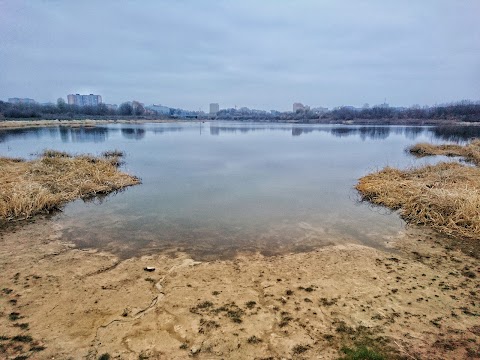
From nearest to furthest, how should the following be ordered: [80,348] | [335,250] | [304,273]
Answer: [80,348], [304,273], [335,250]

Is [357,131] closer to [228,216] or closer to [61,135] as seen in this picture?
[61,135]

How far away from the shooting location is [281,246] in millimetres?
7121

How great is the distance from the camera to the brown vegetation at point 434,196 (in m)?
8.04

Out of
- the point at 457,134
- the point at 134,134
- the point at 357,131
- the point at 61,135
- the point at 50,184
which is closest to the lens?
the point at 50,184

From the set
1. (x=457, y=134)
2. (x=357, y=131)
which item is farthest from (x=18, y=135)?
(x=457, y=134)

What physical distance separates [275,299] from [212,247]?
8.64ft

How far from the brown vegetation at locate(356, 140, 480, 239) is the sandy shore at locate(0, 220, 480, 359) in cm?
193

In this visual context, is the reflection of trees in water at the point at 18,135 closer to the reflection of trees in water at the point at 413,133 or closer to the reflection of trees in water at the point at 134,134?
the reflection of trees in water at the point at 134,134

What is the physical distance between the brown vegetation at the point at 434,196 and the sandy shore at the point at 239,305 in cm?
193

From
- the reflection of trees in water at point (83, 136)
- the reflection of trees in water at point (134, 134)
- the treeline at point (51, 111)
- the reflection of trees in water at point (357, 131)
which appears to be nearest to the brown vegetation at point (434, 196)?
the reflection of trees in water at point (357, 131)

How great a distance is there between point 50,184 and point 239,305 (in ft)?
35.3

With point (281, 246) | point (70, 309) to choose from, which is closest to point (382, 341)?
point (281, 246)

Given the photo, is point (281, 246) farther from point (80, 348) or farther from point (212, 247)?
point (80, 348)

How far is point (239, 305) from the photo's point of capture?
15.0 feet
